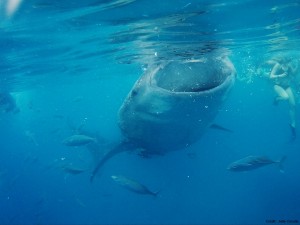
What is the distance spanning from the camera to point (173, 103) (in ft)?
18.2

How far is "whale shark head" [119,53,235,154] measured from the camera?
5.58 metres

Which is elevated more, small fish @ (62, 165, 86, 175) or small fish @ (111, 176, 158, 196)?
small fish @ (111, 176, 158, 196)

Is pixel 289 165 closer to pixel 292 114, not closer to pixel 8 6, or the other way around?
pixel 292 114

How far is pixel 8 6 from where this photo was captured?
7152 mm

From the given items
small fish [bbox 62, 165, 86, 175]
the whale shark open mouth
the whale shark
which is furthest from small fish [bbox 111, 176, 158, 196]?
the whale shark open mouth

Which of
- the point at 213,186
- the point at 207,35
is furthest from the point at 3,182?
the point at 207,35

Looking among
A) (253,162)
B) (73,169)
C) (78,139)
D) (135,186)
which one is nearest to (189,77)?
(253,162)

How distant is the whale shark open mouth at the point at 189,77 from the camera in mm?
6891

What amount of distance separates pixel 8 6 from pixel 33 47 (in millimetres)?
5999

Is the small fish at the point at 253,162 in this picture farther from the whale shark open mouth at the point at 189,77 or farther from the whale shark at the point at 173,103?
the whale shark open mouth at the point at 189,77

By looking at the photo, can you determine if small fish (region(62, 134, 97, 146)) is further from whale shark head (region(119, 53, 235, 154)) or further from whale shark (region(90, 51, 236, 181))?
whale shark head (region(119, 53, 235, 154))

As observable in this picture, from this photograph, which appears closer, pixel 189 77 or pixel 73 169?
pixel 189 77

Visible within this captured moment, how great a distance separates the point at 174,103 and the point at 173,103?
19 mm

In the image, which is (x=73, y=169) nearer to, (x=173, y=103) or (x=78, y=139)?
(x=78, y=139)
